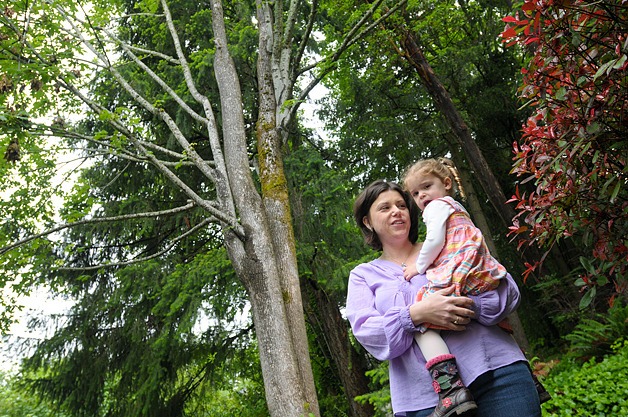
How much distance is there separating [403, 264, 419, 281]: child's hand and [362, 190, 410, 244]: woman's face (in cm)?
13

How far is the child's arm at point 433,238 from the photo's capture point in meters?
2.09

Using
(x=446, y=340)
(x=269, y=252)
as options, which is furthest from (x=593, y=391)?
(x=446, y=340)

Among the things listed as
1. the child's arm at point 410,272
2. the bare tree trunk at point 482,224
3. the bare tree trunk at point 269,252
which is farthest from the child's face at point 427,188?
the bare tree trunk at point 482,224

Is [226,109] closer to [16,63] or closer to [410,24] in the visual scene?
[16,63]

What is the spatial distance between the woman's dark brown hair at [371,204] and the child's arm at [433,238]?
171mm

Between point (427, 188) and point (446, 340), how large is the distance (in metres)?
0.66

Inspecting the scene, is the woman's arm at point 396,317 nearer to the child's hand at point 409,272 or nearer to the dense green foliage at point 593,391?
the child's hand at point 409,272

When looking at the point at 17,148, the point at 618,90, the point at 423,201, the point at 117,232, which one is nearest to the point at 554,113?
the point at 618,90

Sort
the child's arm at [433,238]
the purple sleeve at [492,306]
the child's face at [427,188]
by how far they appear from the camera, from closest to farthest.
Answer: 1. the purple sleeve at [492,306]
2. the child's arm at [433,238]
3. the child's face at [427,188]

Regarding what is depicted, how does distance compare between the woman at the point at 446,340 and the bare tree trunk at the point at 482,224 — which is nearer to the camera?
the woman at the point at 446,340

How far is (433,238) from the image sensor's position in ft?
6.88

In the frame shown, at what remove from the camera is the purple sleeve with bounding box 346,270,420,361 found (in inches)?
76.7

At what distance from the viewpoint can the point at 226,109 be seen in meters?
5.93

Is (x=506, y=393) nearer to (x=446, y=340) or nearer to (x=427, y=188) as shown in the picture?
(x=446, y=340)
